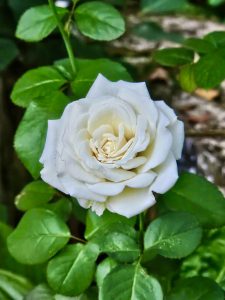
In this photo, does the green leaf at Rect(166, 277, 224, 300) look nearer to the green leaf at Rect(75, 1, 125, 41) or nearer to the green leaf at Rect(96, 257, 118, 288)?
the green leaf at Rect(96, 257, 118, 288)

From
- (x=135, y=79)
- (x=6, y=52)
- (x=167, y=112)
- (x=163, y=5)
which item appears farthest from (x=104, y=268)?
(x=163, y=5)

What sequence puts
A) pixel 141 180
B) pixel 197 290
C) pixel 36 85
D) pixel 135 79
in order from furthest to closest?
pixel 135 79 → pixel 36 85 → pixel 197 290 → pixel 141 180

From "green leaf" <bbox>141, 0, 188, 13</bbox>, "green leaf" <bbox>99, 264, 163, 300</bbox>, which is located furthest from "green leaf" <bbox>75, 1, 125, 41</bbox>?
"green leaf" <bbox>141, 0, 188, 13</bbox>

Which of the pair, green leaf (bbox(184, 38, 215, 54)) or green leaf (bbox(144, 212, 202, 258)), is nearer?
green leaf (bbox(144, 212, 202, 258))

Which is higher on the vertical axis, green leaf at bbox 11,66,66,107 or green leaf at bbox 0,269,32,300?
green leaf at bbox 11,66,66,107

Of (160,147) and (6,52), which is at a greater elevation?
(160,147)

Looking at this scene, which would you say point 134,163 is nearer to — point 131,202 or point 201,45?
point 131,202

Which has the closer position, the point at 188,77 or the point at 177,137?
the point at 177,137
